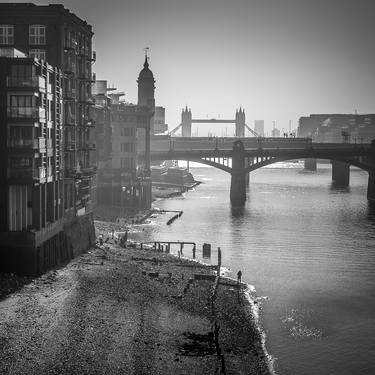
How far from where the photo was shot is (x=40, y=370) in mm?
36531

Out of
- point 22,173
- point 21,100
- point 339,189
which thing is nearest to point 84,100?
point 21,100

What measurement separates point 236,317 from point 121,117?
250 ft

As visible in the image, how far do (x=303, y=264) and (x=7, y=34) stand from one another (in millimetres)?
44197

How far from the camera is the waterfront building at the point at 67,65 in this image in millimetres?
64438

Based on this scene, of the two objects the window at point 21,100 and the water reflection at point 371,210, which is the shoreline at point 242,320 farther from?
the water reflection at point 371,210

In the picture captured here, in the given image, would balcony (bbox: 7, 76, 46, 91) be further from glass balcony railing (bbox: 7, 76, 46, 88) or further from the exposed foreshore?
the exposed foreshore

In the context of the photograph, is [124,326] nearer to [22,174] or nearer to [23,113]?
[22,174]

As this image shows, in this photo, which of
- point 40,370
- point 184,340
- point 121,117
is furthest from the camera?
point 121,117

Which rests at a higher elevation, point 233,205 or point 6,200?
point 6,200

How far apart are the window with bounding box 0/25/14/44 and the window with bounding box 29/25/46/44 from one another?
2.31m

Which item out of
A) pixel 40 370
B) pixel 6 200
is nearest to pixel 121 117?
pixel 6 200

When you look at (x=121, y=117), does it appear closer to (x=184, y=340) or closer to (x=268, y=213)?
(x=268, y=213)

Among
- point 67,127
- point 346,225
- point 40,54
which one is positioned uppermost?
point 40,54

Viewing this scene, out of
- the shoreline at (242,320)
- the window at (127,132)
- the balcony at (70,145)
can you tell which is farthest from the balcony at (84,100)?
the window at (127,132)
